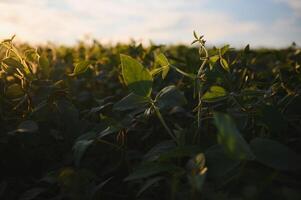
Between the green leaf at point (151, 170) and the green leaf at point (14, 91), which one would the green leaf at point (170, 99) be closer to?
the green leaf at point (151, 170)

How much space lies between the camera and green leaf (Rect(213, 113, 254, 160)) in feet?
2.91

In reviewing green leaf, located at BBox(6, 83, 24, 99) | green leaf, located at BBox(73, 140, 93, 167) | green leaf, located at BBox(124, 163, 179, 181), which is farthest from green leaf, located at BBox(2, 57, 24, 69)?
green leaf, located at BBox(124, 163, 179, 181)

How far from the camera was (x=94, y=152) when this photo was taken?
1717 millimetres

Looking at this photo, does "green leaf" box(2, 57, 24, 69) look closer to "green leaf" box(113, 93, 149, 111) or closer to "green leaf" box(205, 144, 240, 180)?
"green leaf" box(113, 93, 149, 111)

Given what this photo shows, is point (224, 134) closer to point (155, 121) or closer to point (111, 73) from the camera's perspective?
point (155, 121)

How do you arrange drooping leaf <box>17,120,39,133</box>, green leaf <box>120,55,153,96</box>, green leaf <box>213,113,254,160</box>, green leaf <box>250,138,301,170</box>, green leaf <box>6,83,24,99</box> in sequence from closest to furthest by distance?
green leaf <box>213,113,254,160</box> → green leaf <box>250,138,301,170</box> → green leaf <box>120,55,153,96</box> → drooping leaf <box>17,120,39,133</box> → green leaf <box>6,83,24,99</box>

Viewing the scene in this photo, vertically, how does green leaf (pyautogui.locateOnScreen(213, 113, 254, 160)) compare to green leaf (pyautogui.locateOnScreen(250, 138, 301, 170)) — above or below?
above

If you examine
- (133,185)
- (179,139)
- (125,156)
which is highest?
(179,139)

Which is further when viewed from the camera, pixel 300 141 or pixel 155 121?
pixel 155 121

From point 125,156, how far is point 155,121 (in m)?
0.34

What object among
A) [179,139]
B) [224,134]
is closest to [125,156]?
[179,139]

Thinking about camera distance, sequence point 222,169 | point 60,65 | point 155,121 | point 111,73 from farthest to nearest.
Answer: point 60,65
point 111,73
point 155,121
point 222,169

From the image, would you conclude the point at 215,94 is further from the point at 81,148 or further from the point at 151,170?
the point at 81,148

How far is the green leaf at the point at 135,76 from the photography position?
1.25 metres
